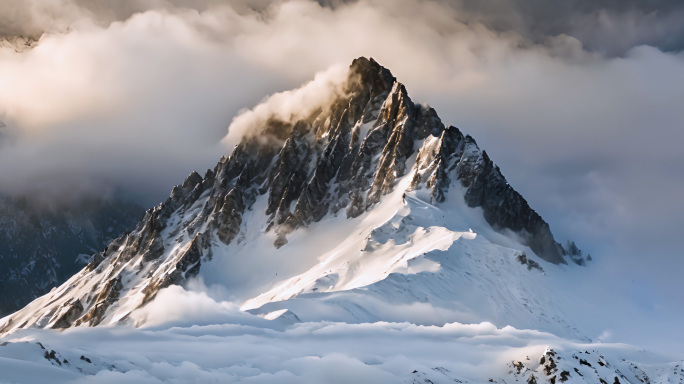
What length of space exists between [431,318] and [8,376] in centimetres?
11933

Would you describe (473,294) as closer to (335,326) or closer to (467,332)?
(467,332)

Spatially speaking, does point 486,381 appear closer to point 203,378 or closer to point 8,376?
point 203,378

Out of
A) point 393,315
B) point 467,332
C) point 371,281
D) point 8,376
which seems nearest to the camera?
point 8,376

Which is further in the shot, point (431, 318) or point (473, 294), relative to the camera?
point (473, 294)

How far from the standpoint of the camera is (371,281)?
198 meters

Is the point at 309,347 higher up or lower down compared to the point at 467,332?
lower down

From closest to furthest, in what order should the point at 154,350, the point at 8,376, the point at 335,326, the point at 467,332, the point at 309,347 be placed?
the point at 8,376 < the point at 154,350 < the point at 309,347 < the point at 335,326 < the point at 467,332

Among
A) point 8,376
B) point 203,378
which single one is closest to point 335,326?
point 203,378

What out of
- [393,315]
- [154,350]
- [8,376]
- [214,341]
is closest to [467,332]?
[393,315]

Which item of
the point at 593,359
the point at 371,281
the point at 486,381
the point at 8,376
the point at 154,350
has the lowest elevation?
the point at 8,376

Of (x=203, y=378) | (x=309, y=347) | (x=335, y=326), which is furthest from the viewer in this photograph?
(x=335, y=326)

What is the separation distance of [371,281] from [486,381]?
74581mm

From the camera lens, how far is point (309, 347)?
431ft

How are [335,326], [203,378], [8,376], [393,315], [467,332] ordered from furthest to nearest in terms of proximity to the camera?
[393,315]
[467,332]
[335,326]
[203,378]
[8,376]
